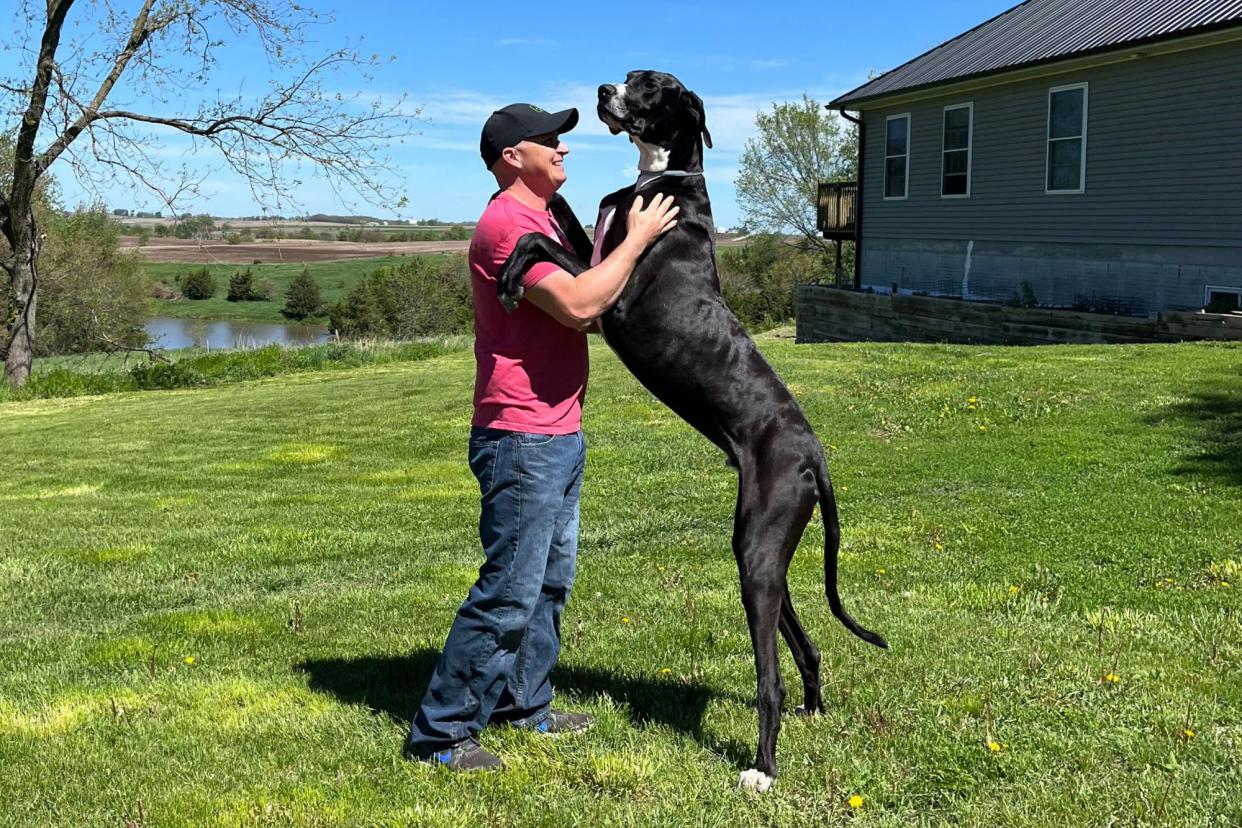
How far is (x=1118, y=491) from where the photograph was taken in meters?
8.05

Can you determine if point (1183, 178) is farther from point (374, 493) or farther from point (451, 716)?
point (451, 716)

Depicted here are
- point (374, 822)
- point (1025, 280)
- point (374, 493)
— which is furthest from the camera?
point (1025, 280)

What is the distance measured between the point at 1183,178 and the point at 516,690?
55.6ft

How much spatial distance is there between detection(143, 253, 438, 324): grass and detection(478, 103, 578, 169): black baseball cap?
73.1 metres

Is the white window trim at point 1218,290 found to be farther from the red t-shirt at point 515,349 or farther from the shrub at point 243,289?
the shrub at point 243,289

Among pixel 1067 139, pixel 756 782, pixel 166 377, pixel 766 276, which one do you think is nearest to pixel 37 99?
pixel 166 377

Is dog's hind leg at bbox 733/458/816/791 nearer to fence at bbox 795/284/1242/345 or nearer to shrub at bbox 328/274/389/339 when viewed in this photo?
fence at bbox 795/284/1242/345

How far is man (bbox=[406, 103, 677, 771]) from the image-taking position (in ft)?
11.6

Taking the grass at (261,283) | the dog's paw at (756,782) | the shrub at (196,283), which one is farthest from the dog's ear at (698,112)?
the shrub at (196,283)

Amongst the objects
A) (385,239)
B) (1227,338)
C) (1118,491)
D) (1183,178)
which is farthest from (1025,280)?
(385,239)

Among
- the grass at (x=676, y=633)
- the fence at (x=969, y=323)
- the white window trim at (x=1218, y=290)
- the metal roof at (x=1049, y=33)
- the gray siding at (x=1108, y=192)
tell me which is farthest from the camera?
the metal roof at (x=1049, y=33)

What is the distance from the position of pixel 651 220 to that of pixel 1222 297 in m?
16.1

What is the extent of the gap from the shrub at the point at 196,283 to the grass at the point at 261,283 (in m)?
0.73

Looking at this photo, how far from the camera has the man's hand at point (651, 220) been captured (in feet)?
11.1
